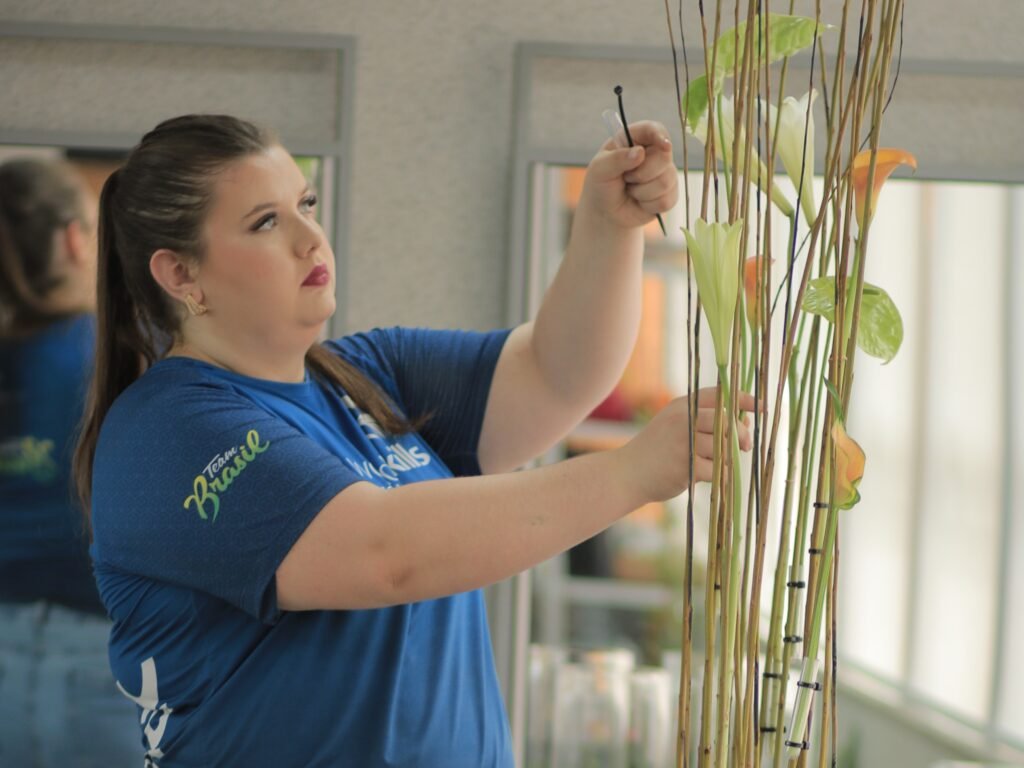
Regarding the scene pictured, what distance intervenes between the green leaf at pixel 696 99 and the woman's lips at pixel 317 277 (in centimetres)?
50

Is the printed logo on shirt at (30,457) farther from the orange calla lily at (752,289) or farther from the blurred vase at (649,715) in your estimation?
the orange calla lily at (752,289)

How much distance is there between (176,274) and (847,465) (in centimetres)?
71

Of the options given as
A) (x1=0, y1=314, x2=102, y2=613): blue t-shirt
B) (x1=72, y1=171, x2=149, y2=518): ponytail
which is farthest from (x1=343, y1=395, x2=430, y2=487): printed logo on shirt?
(x1=0, y1=314, x2=102, y2=613): blue t-shirt

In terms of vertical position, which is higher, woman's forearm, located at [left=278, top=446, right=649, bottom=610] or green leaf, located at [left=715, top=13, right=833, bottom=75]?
green leaf, located at [left=715, top=13, right=833, bottom=75]

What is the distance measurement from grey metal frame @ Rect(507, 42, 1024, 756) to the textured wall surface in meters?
0.04

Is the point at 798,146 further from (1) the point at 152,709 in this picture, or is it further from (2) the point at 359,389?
(1) the point at 152,709

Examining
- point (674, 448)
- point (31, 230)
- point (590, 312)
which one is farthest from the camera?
point (31, 230)

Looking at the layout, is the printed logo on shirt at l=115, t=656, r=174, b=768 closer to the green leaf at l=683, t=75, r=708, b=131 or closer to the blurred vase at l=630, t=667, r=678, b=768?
the green leaf at l=683, t=75, r=708, b=131

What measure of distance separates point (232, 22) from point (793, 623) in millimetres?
1571

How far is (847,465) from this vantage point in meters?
0.56

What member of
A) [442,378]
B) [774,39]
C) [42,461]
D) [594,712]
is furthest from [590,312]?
[42,461]

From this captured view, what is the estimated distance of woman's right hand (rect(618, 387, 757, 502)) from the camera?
2.09ft

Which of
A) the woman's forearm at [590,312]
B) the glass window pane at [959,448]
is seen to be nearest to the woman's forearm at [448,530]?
the woman's forearm at [590,312]

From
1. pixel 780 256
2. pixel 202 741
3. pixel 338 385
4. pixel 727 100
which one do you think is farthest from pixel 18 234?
pixel 727 100
